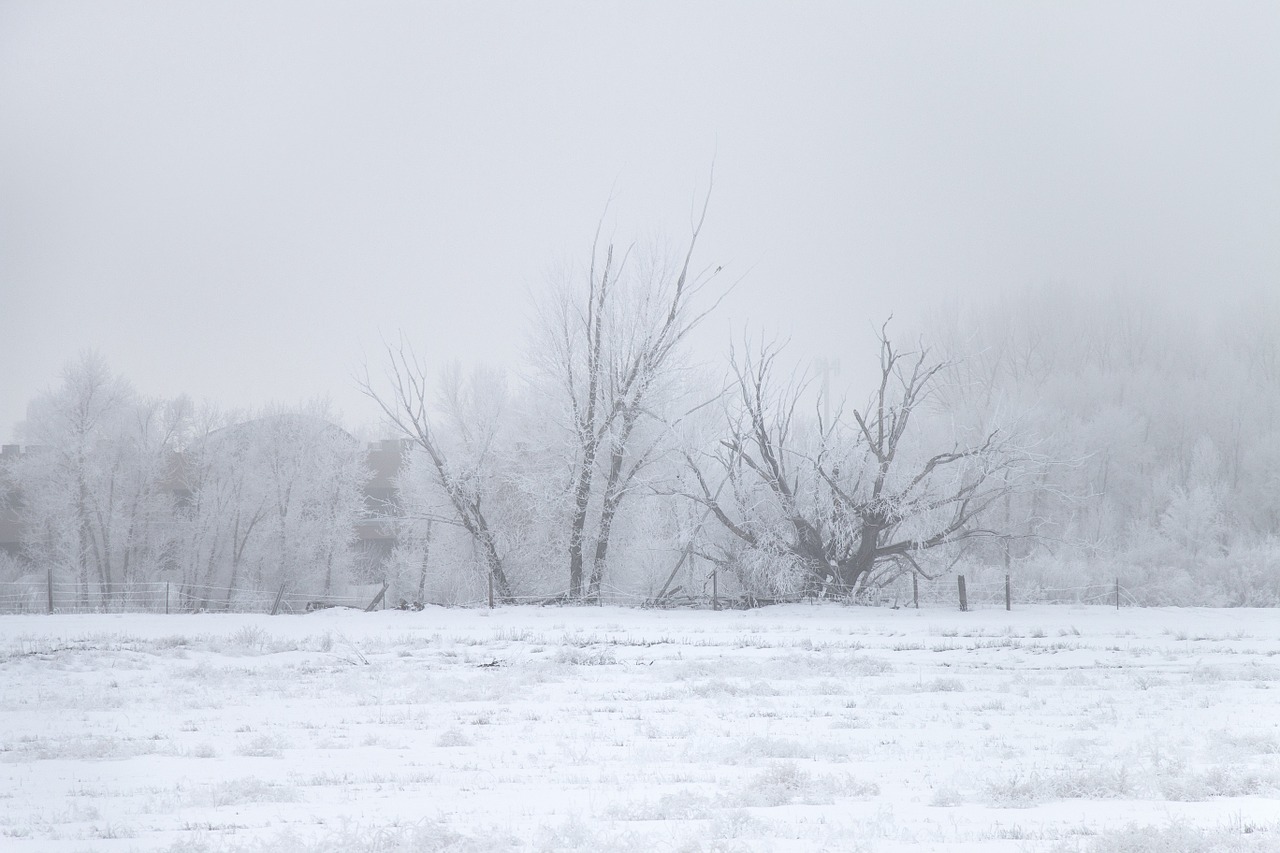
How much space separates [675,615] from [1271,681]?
1295 centimetres

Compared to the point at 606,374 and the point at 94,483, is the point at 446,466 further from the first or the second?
the point at 94,483

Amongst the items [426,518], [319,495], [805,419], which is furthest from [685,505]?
[319,495]

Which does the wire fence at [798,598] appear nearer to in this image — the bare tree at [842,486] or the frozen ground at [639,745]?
the bare tree at [842,486]

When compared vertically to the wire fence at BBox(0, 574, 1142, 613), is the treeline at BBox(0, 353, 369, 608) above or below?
above

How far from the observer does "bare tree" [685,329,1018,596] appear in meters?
24.4

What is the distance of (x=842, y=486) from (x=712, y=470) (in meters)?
4.42

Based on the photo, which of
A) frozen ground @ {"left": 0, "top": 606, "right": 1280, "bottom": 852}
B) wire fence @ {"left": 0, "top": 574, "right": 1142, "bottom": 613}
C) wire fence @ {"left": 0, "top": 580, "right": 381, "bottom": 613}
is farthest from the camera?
wire fence @ {"left": 0, "top": 580, "right": 381, "bottom": 613}

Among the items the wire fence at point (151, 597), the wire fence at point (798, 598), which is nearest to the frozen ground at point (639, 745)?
the wire fence at point (798, 598)

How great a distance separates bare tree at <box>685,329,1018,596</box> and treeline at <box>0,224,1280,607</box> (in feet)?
0.26

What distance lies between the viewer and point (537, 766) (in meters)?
6.88

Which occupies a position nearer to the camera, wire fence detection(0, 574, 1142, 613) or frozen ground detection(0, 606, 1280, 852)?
frozen ground detection(0, 606, 1280, 852)

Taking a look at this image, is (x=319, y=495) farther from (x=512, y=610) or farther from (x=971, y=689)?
(x=971, y=689)

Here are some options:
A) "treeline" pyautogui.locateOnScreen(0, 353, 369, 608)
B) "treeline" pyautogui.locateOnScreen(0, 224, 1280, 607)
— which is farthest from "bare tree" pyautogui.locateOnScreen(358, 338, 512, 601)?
"treeline" pyautogui.locateOnScreen(0, 353, 369, 608)

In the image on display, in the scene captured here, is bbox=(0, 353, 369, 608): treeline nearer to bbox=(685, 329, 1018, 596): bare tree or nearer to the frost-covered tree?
the frost-covered tree
